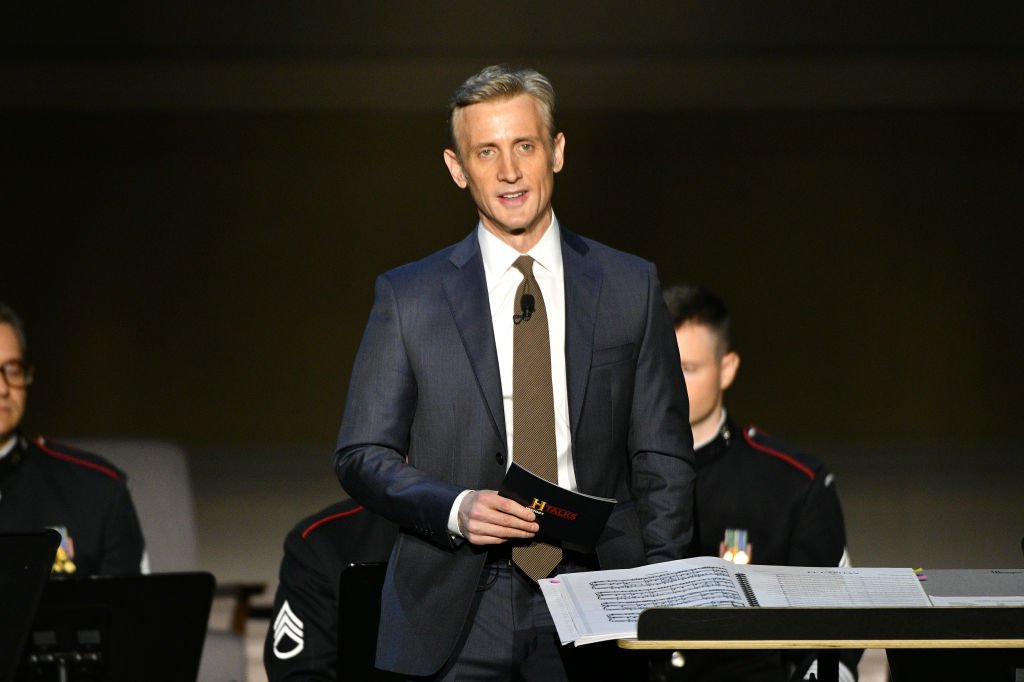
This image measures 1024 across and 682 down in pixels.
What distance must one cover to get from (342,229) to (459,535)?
4149 millimetres

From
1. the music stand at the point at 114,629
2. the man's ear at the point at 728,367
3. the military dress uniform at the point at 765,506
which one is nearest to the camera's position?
the music stand at the point at 114,629

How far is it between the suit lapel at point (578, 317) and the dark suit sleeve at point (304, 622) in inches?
45.7

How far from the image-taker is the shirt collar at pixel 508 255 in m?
1.71

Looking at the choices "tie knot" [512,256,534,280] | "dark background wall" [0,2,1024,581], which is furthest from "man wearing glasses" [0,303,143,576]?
"dark background wall" [0,2,1024,581]

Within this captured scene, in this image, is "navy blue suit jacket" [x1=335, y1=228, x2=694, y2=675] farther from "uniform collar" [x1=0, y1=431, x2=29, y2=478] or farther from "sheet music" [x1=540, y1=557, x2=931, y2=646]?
"uniform collar" [x1=0, y1=431, x2=29, y2=478]

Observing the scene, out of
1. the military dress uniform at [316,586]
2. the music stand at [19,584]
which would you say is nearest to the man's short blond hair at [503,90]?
the music stand at [19,584]

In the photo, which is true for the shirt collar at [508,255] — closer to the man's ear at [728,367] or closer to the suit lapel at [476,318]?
the suit lapel at [476,318]

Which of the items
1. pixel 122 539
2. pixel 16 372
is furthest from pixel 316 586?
pixel 16 372

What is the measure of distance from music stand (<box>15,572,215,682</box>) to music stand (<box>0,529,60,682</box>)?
35 cm

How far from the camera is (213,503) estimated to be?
5648 millimetres

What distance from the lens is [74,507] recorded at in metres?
3.26

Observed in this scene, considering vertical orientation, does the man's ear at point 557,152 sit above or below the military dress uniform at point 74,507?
above

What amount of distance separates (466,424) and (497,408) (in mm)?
43

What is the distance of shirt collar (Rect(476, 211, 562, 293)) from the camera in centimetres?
171
